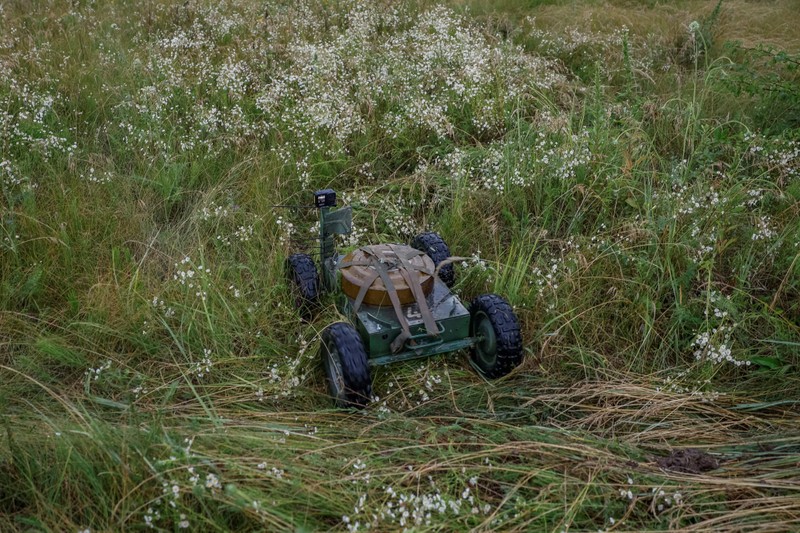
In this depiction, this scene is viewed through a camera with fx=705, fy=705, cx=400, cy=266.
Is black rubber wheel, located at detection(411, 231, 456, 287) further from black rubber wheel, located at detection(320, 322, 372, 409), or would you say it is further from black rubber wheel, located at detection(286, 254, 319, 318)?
black rubber wheel, located at detection(320, 322, 372, 409)

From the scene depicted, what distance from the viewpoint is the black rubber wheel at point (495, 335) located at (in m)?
3.39

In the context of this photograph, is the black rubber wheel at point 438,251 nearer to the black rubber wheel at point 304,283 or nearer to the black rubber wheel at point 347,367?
the black rubber wheel at point 304,283

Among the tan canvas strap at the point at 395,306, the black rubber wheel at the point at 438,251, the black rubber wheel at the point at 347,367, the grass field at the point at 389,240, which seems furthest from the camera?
the black rubber wheel at the point at 438,251

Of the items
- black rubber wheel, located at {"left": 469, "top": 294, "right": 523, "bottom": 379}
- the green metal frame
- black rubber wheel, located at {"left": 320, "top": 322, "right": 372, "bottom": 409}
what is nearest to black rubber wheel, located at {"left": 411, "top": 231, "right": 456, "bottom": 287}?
the green metal frame

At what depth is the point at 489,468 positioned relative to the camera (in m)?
2.78

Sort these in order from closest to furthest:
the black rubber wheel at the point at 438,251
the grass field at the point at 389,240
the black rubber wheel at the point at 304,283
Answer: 1. the grass field at the point at 389,240
2. the black rubber wheel at the point at 304,283
3. the black rubber wheel at the point at 438,251

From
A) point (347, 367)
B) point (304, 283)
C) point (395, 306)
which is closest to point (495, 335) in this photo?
point (395, 306)

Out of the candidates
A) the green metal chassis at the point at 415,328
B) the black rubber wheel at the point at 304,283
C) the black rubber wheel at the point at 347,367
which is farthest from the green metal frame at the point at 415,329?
the black rubber wheel at the point at 304,283

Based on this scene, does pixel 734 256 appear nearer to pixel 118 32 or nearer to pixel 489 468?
pixel 489 468

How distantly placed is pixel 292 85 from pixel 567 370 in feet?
11.2

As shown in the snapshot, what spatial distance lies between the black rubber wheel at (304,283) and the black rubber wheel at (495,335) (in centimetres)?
88

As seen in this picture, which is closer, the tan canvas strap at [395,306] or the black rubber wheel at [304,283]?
the tan canvas strap at [395,306]

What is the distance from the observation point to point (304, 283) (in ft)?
12.6

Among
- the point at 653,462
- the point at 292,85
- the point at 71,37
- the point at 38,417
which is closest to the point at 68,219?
the point at 38,417
